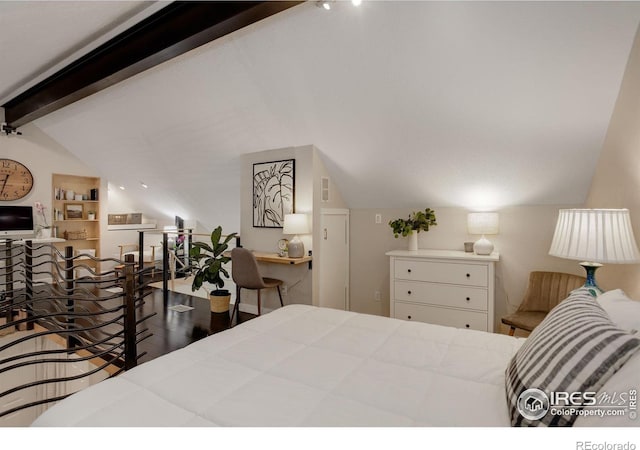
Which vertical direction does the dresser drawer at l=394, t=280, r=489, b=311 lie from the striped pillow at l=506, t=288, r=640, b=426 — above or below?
below

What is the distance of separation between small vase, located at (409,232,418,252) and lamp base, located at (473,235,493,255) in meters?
0.58

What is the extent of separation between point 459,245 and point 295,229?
1.79 meters

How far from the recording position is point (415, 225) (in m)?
3.45

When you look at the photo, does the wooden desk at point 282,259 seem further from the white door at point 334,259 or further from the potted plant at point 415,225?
the potted plant at point 415,225

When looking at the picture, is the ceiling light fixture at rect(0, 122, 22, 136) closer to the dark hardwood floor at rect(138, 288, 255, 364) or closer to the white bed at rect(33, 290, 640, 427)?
the dark hardwood floor at rect(138, 288, 255, 364)

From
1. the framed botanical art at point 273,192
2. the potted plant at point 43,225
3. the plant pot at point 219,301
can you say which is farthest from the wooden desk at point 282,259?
the potted plant at point 43,225

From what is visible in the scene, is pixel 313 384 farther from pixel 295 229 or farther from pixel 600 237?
pixel 295 229

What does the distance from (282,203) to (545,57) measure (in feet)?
8.83

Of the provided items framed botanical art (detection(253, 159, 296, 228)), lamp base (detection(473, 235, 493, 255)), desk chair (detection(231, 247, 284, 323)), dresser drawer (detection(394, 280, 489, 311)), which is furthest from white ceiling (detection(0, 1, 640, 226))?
desk chair (detection(231, 247, 284, 323))

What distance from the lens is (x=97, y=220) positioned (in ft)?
19.1

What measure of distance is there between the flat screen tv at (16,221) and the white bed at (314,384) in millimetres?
4876

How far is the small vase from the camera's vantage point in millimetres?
3494
